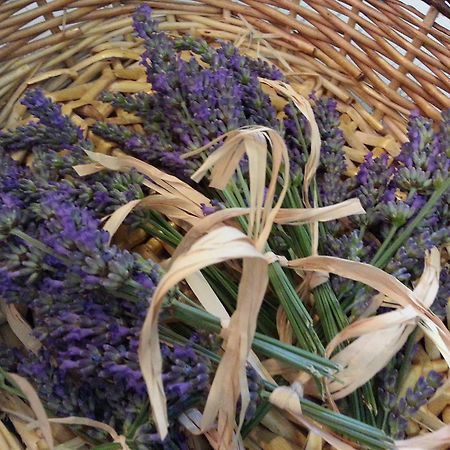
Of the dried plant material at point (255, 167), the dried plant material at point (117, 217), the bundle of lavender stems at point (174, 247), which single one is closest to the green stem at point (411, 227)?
the bundle of lavender stems at point (174, 247)

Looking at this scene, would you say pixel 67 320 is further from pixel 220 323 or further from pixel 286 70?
pixel 286 70

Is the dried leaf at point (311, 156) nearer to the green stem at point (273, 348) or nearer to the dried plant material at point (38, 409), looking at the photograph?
the green stem at point (273, 348)

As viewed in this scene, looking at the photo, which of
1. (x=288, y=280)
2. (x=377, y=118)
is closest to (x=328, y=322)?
(x=288, y=280)

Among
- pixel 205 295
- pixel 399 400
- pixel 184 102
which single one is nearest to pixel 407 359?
pixel 399 400

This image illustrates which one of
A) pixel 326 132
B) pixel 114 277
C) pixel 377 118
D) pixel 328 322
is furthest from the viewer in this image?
pixel 377 118

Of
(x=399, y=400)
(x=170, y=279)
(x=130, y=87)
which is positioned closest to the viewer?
(x=170, y=279)

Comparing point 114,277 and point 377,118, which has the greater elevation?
point 377,118

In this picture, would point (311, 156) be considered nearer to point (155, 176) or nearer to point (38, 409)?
point (155, 176)
